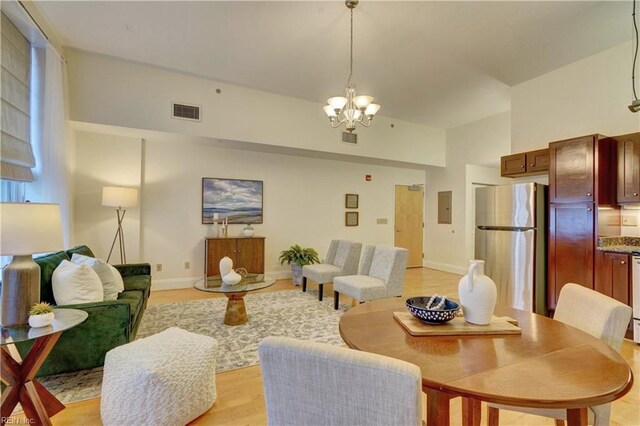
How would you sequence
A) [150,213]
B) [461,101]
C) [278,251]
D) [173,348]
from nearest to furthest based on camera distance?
[173,348] < [150,213] < [461,101] < [278,251]

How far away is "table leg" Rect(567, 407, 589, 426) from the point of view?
1.14 meters

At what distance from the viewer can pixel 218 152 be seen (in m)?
5.22

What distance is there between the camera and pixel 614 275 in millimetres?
3053

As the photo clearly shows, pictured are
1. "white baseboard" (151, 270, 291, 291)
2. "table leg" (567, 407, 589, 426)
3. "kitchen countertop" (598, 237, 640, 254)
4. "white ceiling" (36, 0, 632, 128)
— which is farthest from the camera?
"white baseboard" (151, 270, 291, 291)

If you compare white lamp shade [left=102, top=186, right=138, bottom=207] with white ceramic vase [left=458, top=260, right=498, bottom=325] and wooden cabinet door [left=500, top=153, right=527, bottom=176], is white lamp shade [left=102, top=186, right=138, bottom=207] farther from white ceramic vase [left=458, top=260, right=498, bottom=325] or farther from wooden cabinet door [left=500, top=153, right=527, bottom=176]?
wooden cabinet door [left=500, top=153, right=527, bottom=176]

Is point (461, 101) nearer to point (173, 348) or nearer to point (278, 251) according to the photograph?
point (278, 251)

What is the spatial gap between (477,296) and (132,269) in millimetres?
3827

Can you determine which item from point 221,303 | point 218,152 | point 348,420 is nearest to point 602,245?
point 348,420

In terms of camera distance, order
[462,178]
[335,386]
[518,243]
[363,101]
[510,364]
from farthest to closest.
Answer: [462,178] < [518,243] < [363,101] < [510,364] < [335,386]

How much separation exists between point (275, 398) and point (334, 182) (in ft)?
18.5

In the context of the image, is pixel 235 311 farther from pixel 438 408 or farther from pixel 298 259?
pixel 438 408

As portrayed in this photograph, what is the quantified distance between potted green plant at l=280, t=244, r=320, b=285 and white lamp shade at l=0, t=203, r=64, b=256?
144 inches

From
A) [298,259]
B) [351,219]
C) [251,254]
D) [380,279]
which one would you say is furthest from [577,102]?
[251,254]

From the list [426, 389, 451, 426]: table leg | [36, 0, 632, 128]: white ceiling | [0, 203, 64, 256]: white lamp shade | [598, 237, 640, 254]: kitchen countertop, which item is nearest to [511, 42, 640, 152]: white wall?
[36, 0, 632, 128]: white ceiling
